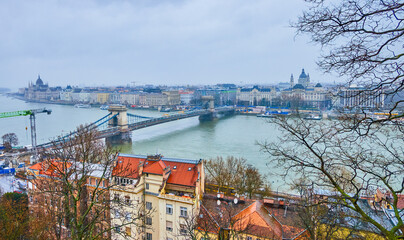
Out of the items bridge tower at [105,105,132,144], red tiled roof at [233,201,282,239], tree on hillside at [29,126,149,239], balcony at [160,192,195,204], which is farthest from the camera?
bridge tower at [105,105,132,144]

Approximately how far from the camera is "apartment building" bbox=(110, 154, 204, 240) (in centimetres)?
504

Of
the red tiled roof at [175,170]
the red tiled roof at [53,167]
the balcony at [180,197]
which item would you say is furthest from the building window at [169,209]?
the red tiled roof at [53,167]

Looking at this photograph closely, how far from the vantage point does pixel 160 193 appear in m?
5.22

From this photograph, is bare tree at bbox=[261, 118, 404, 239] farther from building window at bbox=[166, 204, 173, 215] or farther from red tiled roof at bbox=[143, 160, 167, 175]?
red tiled roof at bbox=[143, 160, 167, 175]

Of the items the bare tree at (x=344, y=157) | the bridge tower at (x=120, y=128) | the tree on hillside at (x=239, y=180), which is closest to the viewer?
the bare tree at (x=344, y=157)

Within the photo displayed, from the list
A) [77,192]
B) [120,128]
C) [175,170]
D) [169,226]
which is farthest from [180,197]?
[120,128]

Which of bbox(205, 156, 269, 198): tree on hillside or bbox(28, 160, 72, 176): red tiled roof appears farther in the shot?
bbox(205, 156, 269, 198): tree on hillside

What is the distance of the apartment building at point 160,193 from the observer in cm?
504

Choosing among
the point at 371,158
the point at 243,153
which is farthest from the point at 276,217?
the point at 243,153

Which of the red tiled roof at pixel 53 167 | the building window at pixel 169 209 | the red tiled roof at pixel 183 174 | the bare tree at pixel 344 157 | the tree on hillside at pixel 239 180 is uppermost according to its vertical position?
the bare tree at pixel 344 157

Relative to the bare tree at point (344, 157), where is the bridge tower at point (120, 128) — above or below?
below

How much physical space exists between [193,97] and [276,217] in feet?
157

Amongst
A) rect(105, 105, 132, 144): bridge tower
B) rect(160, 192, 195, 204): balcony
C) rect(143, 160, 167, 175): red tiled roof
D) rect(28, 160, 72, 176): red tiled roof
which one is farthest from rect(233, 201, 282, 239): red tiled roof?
rect(105, 105, 132, 144): bridge tower

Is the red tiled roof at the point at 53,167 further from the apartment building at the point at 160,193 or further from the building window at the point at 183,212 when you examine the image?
the building window at the point at 183,212
